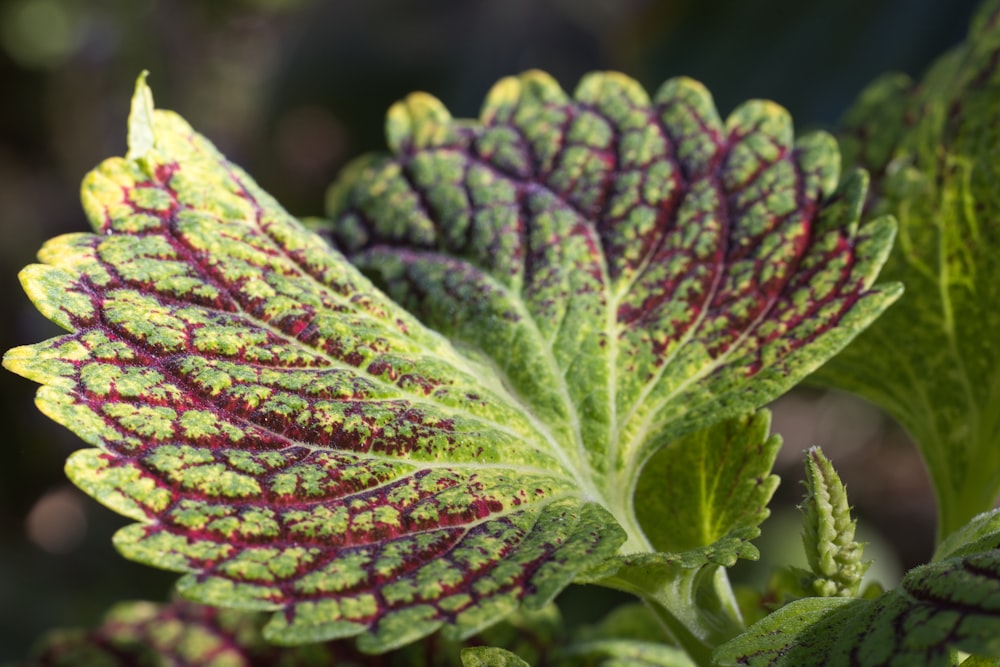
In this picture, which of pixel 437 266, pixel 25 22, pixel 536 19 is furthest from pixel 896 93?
pixel 25 22

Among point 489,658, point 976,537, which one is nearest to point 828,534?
point 976,537

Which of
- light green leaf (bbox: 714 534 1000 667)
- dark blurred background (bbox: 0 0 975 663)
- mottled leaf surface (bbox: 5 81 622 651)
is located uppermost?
Answer: dark blurred background (bbox: 0 0 975 663)

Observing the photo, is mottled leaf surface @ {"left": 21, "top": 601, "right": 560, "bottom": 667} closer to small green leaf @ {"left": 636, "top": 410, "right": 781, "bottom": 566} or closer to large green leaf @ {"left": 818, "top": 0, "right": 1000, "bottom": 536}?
small green leaf @ {"left": 636, "top": 410, "right": 781, "bottom": 566}

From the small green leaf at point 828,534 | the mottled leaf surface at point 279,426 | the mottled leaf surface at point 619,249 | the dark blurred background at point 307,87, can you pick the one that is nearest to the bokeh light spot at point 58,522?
the dark blurred background at point 307,87

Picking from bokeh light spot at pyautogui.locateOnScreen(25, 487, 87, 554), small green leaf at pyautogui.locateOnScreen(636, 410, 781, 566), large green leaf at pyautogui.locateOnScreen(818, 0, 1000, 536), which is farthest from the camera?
bokeh light spot at pyautogui.locateOnScreen(25, 487, 87, 554)

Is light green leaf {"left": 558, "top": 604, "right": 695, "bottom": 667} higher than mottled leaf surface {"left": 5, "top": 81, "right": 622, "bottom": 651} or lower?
lower

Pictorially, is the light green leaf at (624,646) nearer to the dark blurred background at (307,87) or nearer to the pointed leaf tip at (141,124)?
the pointed leaf tip at (141,124)

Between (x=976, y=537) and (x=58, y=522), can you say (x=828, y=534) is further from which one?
(x=58, y=522)

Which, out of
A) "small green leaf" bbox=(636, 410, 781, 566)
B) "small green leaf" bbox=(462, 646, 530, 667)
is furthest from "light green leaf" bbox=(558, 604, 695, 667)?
"small green leaf" bbox=(462, 646, 530, 667)
